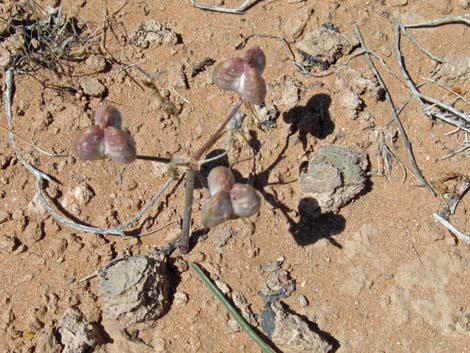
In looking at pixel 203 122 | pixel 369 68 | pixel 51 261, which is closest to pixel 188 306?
pixel 51 261

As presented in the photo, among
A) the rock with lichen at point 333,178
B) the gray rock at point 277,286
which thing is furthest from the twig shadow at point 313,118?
the gray rock at point 277,286

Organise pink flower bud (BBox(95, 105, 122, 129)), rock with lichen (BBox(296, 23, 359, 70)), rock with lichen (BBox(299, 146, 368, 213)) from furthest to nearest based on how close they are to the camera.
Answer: rock with lichen (BBox(296, 23, 359, 70))
rock with lichen (BBox(299, 146, 368, 213))
pink flower bud (BBox(95, 105, 122, 129))

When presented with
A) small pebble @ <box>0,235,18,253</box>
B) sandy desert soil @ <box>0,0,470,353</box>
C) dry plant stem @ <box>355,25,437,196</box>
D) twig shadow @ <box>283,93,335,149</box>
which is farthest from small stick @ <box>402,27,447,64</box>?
small pebble @ <box>0,235,18,253</box>

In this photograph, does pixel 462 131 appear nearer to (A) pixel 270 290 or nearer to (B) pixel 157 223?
(A) pixel 270 290

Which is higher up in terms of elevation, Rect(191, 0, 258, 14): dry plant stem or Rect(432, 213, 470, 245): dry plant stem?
Rect(191, 0, 258, 14): dry plant stem

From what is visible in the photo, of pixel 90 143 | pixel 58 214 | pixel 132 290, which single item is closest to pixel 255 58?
pixel 90 143

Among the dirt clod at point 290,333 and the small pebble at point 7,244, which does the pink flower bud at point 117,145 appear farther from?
the dirt clod at point 290,333

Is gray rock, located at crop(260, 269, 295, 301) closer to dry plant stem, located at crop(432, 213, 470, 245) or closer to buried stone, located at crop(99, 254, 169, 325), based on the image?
buried stone, located at crop(99, 254, 169, 325)
